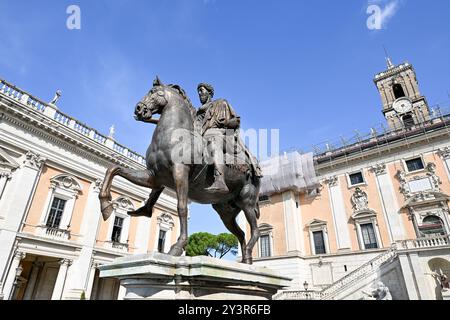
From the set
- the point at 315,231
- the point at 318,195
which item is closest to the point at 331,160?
the point at 318,195

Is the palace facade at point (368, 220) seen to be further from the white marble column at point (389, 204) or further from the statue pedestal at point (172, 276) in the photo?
the statue pedestal at point (172, 276)

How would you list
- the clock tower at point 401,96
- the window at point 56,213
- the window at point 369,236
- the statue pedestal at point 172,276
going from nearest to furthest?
the statue pedestal at point 172,276 < the window at point 56,213 < the window at point 369,236 < the clock tower at point 401,96

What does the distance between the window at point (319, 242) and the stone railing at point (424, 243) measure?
23.8ft

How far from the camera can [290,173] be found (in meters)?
26.9

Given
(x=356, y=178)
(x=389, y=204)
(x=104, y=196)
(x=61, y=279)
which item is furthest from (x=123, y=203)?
(x=389, y=204)

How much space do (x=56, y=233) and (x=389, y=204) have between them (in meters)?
25.0

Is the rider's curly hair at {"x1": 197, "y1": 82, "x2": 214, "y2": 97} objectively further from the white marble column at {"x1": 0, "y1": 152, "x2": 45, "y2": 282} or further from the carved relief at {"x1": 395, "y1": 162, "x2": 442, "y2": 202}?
the carved relief at {"x1": 395, "y1": 162, "x2": 442, "y2": 202}

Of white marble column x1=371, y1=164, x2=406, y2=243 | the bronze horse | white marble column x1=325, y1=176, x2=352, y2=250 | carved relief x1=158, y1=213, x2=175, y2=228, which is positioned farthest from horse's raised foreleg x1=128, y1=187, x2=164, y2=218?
white marble column x1=325, y1=176, x2=352, y2=250

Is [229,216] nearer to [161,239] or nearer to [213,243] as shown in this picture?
[161,239]

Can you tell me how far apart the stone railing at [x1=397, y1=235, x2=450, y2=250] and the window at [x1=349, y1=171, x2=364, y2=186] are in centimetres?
768

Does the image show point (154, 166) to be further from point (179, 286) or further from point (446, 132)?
point (446, 132)

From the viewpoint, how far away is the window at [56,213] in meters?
16.1

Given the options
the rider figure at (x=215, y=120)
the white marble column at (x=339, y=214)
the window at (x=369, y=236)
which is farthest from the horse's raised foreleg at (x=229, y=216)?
the white marble column at (x=339, y=214)

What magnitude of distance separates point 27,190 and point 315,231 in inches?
902
